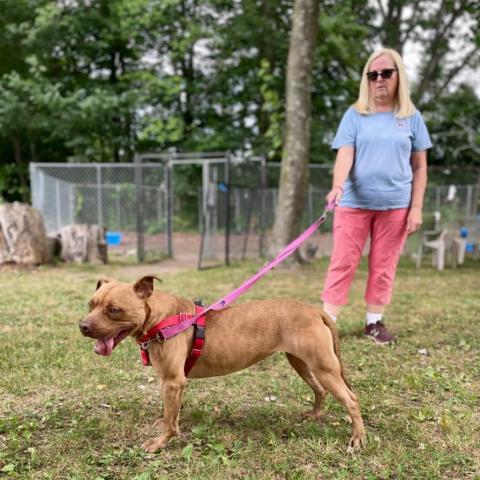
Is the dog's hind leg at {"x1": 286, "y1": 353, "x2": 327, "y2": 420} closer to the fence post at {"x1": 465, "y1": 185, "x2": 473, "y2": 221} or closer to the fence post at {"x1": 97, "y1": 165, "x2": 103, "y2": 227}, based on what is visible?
the fence post at {"x1": 97, "y1": 165, "x2": 103, "y2": 227}

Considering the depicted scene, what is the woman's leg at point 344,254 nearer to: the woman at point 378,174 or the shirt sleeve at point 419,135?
the woman at point 378,174

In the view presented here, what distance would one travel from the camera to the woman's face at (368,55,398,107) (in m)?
4.33

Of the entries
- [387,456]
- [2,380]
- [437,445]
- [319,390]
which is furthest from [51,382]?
[437,445]

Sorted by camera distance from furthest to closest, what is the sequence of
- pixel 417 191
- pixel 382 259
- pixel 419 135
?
pixel 382 259, pixel 417 191, pixel 419 135

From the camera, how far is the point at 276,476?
2.67 meters

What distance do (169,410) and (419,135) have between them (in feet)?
10.5

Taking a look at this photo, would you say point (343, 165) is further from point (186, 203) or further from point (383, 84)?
point (186, 203)

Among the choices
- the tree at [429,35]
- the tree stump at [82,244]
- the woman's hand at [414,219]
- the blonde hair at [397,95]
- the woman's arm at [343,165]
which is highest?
the tree at [429,35]

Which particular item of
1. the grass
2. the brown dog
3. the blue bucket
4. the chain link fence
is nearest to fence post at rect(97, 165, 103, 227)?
the chain link fence

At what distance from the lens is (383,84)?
4.36 meters

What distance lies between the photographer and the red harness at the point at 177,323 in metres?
2.89

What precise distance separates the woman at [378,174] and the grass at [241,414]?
31.7 inches

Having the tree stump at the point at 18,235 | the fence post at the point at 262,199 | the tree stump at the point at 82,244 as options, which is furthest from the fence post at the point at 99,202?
the fence post at the point at 262,199

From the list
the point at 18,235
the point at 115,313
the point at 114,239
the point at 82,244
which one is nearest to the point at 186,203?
the point at 114,239
